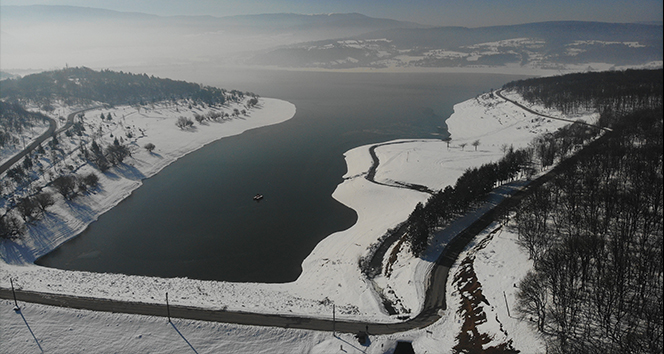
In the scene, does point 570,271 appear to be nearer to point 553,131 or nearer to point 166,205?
point 166,205

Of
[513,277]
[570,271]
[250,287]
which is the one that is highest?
[570,271]

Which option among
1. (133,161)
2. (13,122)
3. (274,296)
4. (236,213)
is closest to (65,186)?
(133,161)

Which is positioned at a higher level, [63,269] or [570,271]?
[570,271]

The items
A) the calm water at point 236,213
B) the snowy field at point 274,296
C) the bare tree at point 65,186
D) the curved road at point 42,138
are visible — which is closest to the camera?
the snowy field at point 274,296

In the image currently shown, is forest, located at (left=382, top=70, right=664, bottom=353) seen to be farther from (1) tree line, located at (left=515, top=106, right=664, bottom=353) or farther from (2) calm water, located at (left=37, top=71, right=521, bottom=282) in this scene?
(2) calm water, located at (left=37, top=71, right=521, bottom=282)

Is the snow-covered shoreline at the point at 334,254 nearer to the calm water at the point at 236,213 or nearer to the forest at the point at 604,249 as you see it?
the calm water at the point at 236,213

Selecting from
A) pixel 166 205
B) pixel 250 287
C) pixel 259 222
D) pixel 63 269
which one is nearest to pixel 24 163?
pixel 166 205

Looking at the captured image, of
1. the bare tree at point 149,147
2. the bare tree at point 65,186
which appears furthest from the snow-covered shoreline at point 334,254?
the bare tree at point 65,186

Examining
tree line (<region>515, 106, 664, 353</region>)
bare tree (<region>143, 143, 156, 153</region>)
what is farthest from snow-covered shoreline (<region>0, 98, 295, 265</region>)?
tree line (<region>515, 106, 664, 353</region>)
